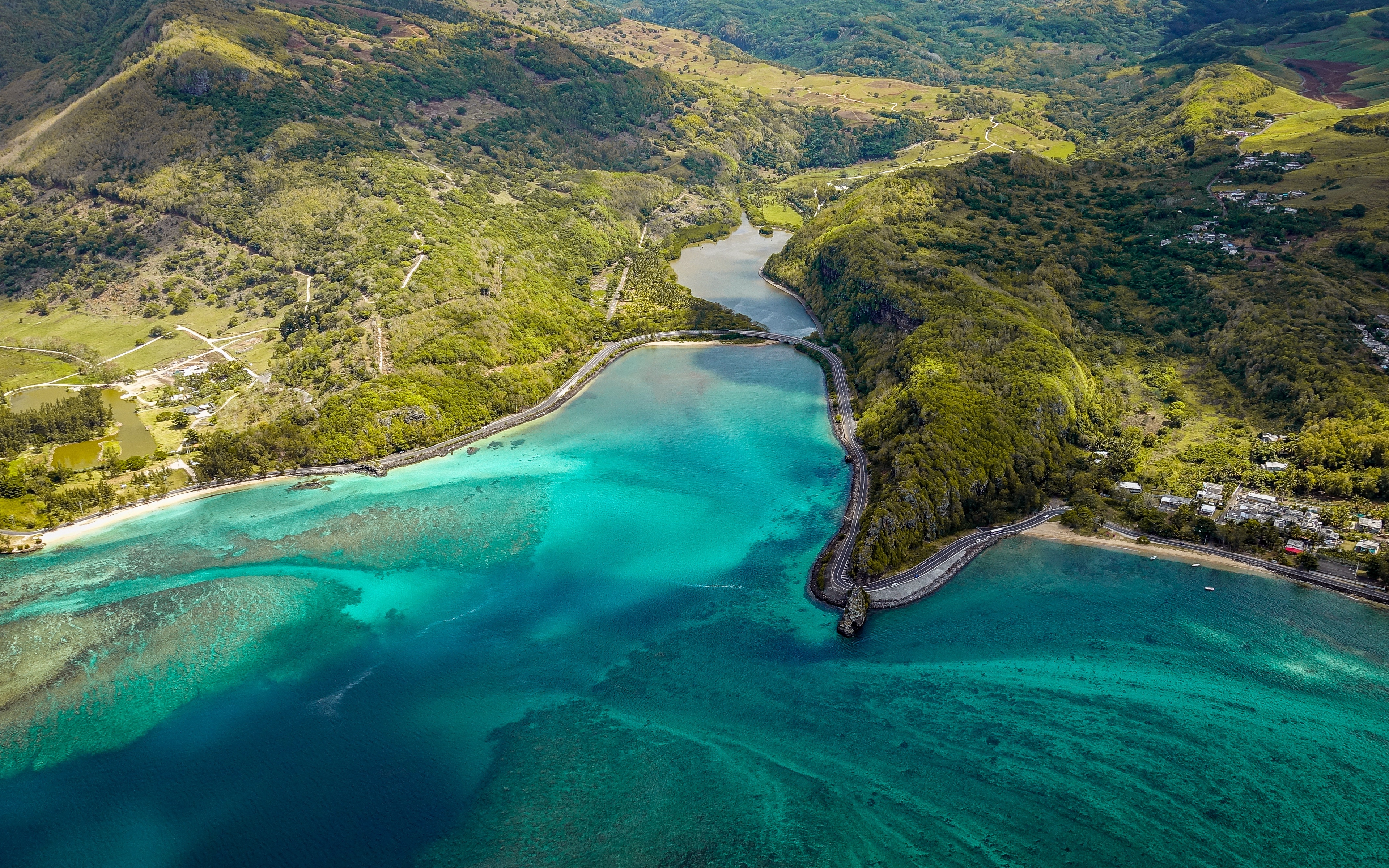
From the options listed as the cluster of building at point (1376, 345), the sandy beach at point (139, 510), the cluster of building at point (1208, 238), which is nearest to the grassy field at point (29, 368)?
the sandy beach at point (139, 510)

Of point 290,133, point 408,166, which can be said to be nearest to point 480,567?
point 408,166

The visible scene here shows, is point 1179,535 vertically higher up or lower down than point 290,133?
lower down

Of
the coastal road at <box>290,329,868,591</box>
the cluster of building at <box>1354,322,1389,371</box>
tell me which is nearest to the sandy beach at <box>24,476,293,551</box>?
the coastal road at <box>290,329,868,591</box>

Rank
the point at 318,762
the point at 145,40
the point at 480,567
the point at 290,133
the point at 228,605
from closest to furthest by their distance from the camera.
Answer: the point at 318,762 → the point at 228,605 → the point at 480,567 → the point at 290,133 → the point at 145,40

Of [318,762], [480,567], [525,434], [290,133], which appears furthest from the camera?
[290,133]

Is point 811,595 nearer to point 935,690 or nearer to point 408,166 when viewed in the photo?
point 935,690

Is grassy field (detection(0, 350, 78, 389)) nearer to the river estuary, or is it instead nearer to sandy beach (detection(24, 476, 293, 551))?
sandy beach (detection(24, 476, 293, 551))

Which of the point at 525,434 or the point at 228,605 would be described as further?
the point at 525,434
